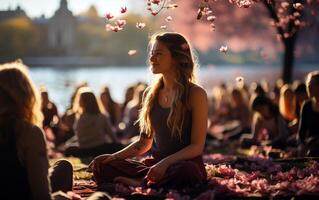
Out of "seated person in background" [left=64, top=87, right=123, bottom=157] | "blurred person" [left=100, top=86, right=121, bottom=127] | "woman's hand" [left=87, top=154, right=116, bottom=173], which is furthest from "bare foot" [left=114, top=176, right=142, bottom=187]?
"blurred person" [left=100, top=86, right=121, bottom=127]

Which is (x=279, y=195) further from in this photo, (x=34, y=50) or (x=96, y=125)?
(x=34, y=50)

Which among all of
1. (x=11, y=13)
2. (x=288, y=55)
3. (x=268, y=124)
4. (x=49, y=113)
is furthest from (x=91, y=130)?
(x=11, y=13)

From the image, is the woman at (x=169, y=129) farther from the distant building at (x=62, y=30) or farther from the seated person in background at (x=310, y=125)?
the distant building at (x=62, y=30)

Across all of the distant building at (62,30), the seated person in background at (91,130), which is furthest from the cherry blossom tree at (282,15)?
the distant building at (62,30)

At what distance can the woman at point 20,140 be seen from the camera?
5203 mm

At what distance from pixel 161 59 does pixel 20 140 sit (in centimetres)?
218

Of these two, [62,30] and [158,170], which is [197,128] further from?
[62,30]

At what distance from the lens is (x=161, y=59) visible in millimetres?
6977

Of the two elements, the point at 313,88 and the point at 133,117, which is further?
the point at 133,117

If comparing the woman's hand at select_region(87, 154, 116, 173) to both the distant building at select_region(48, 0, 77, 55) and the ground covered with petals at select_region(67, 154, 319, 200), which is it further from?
the distant building at select_region(48, 0, 77, 55)

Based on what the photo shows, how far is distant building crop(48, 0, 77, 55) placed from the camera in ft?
344

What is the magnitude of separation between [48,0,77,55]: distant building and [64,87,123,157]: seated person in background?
92956 mm

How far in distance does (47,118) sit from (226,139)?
172 inches

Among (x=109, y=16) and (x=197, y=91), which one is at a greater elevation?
(x=109, y=16)
